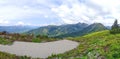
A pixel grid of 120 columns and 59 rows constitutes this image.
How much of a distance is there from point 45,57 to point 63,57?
168 inches

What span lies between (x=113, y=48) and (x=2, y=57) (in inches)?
790

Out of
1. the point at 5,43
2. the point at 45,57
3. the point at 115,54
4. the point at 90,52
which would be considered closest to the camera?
the point at 115,54

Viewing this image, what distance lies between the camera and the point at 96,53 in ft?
128

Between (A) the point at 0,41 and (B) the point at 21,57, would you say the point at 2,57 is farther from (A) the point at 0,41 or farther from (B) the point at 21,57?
(A) the point at 0,41

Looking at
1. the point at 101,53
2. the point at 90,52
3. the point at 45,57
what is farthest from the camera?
the point at 45,57

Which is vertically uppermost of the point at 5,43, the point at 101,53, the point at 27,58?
the point at 101,53

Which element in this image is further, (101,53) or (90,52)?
(90,52)

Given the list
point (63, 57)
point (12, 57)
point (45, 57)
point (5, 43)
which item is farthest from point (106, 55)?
point (5, 43)

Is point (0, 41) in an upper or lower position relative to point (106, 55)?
lower

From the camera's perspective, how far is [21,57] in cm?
4291

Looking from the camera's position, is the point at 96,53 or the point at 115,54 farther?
the point at 96,53

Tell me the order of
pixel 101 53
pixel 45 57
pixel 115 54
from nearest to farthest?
pixel 115 54 → pixel 101 53 → pixel 45 57

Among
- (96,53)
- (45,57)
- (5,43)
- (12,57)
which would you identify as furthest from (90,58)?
(5,43)

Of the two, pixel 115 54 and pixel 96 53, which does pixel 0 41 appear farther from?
pixel 115 54
